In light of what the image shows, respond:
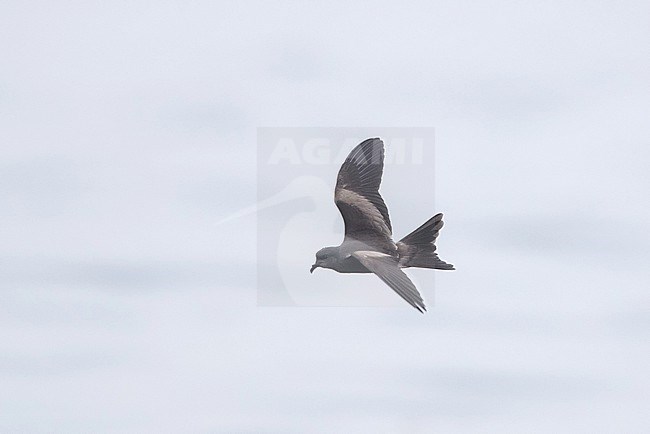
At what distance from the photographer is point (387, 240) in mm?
26438

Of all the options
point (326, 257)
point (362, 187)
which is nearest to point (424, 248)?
point (326, 257)

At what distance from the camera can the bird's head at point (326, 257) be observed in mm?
24703

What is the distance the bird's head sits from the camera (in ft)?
81.0

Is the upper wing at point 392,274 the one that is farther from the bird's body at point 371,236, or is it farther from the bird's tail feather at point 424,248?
the bird's tail feather at point 424,248

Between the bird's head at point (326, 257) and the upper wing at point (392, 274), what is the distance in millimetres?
517

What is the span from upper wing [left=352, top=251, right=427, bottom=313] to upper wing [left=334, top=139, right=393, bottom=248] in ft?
8.24

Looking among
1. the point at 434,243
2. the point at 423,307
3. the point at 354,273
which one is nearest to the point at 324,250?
the point at 354,273

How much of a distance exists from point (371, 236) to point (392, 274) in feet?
15.4

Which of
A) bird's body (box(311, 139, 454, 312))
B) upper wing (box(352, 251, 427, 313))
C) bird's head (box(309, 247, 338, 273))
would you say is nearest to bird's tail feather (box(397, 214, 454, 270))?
bird's body (box(311, 139, 454, 312))

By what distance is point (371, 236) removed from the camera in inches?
1056

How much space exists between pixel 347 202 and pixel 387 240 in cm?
199

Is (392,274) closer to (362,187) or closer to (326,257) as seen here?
(326,257)

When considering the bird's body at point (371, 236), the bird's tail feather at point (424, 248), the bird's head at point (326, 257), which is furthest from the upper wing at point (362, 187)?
the bird's head at point (326, 257)

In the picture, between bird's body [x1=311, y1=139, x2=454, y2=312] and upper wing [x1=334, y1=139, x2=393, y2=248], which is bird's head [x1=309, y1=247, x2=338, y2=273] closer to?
bird's body [x1=311, y1=139, x2=454, y2=312]
